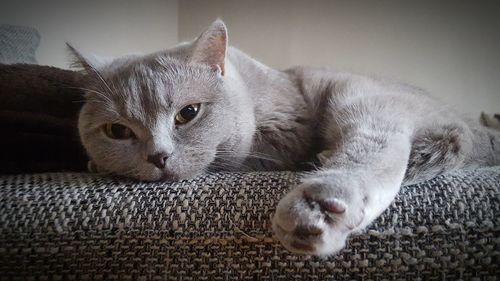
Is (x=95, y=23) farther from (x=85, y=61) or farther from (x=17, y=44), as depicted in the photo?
(x=85, y=61)

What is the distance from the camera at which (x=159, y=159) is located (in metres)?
0.80

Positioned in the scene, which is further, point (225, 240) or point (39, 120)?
point (39, 120)

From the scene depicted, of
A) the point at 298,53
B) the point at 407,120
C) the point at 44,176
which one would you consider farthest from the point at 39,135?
the point at 298,53

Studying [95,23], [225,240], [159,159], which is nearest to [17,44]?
[95,23]

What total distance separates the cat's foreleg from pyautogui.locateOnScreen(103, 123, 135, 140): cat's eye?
478mm

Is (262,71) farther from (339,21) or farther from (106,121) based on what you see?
(339,21)

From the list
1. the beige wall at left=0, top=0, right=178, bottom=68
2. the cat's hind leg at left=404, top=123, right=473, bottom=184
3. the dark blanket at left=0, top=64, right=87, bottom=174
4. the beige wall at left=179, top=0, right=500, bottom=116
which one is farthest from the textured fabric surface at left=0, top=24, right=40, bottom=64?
→ the beige wall at left=179, top=0, right=500, bottom=116

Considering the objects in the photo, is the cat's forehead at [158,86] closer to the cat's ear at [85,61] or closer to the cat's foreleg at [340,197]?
the cat's ear at [85,61]

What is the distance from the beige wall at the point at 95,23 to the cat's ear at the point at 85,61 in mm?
268

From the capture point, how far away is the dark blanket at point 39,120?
0.92 m

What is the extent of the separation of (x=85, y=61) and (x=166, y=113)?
0.29 metres

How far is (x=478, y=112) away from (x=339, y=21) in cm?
100

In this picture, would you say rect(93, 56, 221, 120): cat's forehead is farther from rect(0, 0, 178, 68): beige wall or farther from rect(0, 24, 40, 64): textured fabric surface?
rect(0, 24, 40, 64): textured fabric surface

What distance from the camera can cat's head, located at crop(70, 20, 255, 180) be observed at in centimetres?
84
